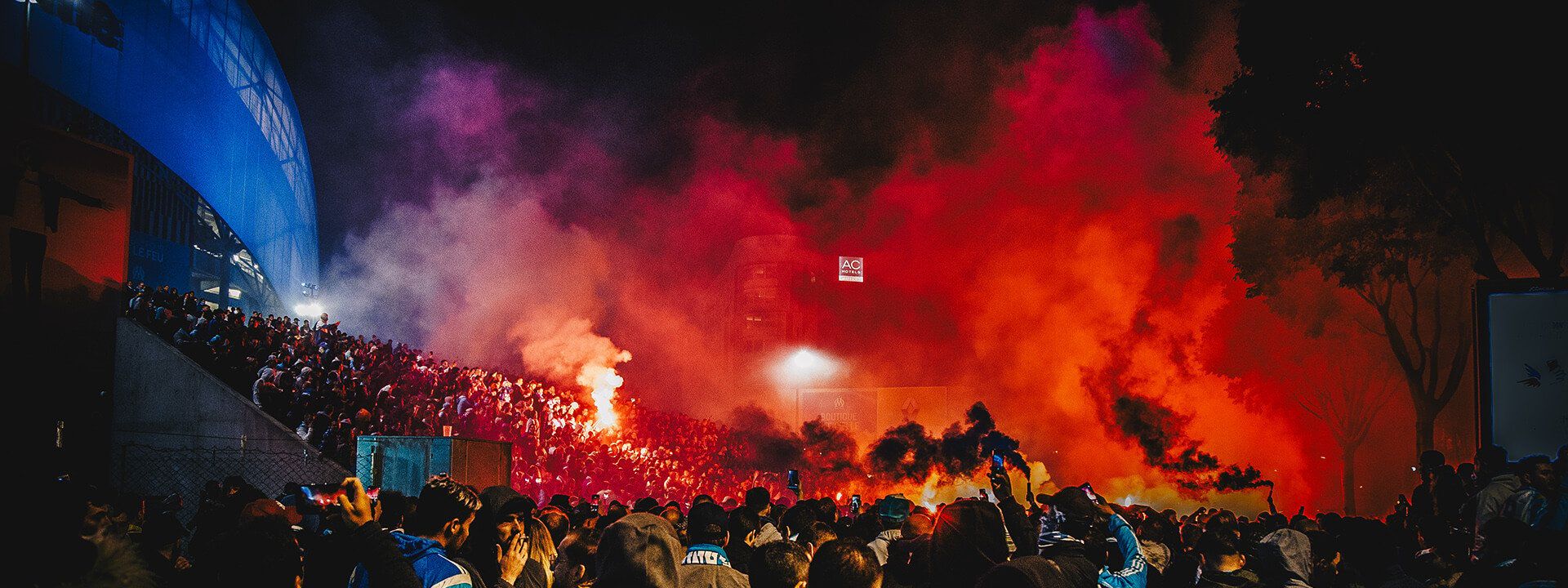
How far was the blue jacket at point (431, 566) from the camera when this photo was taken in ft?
11.9

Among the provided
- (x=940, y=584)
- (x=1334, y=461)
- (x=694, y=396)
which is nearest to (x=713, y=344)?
(x=694, y=396)

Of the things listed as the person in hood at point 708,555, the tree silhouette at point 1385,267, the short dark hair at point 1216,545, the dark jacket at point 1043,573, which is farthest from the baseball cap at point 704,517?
the tree silhouette at point 1385,267

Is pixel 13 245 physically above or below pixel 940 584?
above

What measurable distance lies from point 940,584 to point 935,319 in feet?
119

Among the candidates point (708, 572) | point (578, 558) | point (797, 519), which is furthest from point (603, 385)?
point (708, 572)

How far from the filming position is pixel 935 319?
39500 millimetres

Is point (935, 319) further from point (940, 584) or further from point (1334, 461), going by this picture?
point (940, 584)

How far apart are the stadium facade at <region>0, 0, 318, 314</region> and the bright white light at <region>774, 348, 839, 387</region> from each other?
20.9 meters

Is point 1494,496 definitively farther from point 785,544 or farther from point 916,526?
point 785,544

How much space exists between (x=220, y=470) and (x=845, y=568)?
14.1 metres

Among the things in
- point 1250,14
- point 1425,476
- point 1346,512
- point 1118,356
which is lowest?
point 1346,512

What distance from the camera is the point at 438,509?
3.87 metres

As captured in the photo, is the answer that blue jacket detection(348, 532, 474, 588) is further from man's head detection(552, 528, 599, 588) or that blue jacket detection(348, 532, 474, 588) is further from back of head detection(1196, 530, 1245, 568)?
back of head detection(1196, 530, 1245, 568)

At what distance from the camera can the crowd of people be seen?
11.5ft
